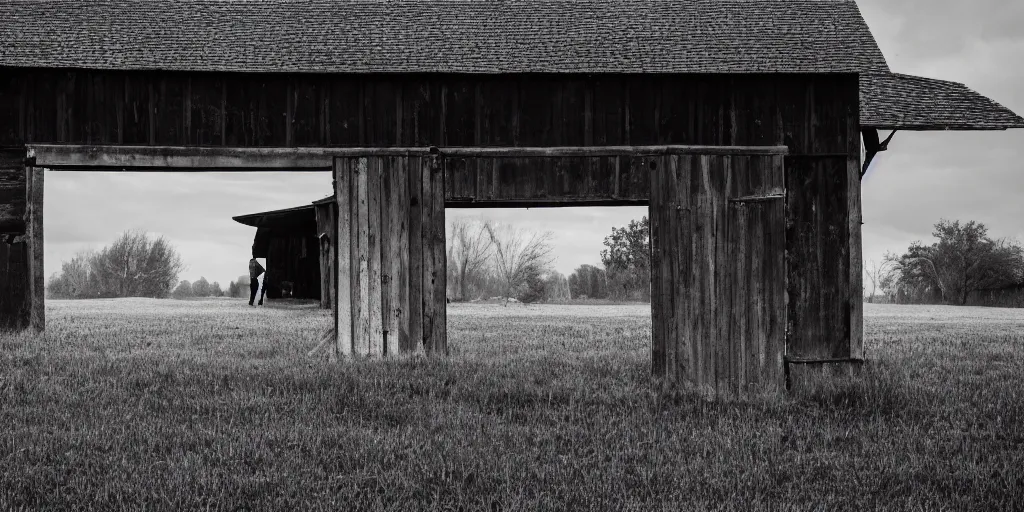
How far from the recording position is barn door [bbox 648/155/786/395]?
9828 mm

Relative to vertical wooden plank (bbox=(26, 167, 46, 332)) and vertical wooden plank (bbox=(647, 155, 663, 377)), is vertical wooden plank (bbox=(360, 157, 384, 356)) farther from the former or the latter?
vertical wooden plank (bbox=(26, 167, 46, 332))

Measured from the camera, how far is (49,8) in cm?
1692

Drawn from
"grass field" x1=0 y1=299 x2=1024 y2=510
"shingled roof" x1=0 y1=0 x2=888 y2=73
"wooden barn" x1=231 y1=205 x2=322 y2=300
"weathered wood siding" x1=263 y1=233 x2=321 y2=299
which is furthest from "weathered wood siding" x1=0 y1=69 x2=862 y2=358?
"weathered wood siding" x1=263 y1=233 x2=321 y2=299

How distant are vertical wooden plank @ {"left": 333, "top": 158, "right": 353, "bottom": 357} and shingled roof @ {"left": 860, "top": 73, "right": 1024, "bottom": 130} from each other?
8028 mm

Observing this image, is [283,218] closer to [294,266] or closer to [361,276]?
[294,266]

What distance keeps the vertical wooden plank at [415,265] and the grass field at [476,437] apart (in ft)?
1.62

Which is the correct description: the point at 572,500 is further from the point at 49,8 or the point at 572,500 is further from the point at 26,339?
the point at 49,8

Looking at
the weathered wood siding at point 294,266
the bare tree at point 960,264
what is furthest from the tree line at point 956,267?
the weathered wood siding at point 294,266

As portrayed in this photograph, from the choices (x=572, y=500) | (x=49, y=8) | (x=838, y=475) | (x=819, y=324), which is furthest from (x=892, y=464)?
(x=49, y=8)

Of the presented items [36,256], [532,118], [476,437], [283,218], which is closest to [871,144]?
[532,118]

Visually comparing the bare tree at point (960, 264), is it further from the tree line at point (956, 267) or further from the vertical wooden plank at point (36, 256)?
the vertical wooden plank at point (36, 256)

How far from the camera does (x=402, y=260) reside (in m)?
12.1

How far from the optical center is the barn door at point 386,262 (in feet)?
39.2

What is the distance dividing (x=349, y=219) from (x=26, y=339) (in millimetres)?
5804
